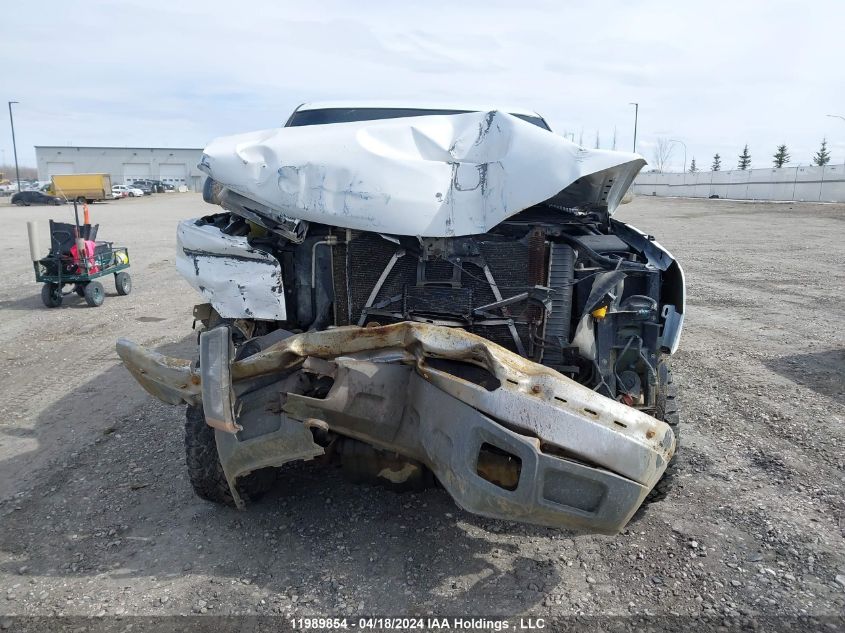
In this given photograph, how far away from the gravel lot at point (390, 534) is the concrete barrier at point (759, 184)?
90.9 ft

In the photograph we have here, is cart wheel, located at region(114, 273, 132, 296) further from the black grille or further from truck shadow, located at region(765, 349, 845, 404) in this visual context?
truck shadow, located at region(765, 349, 845, 404)

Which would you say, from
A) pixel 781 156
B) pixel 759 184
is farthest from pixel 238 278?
pixel 781 156

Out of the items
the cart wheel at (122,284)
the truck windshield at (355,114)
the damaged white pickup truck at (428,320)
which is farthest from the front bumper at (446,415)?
the cart wheel at (122,284)

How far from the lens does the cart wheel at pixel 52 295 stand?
8117 millimetres

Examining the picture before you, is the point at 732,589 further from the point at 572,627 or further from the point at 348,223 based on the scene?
the point at 348,223

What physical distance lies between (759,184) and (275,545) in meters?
45.9

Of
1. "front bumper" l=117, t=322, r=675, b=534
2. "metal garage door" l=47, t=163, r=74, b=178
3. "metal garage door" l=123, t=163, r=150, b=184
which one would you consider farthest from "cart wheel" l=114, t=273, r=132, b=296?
"metal garage door" l=47, t=163, r=74, b=178

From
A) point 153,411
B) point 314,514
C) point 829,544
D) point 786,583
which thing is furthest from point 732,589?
point 153,411

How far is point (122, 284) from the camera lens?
29.6 ft

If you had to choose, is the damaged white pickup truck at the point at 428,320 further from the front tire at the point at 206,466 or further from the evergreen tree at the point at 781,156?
the evergreen tree at the point at 781,156

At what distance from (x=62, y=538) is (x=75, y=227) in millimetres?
6329

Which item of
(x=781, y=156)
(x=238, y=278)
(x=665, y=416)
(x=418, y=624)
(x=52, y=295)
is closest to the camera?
(x=418, y=624)

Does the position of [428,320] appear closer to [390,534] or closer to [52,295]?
[390,534]

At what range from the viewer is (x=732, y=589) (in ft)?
8.44
